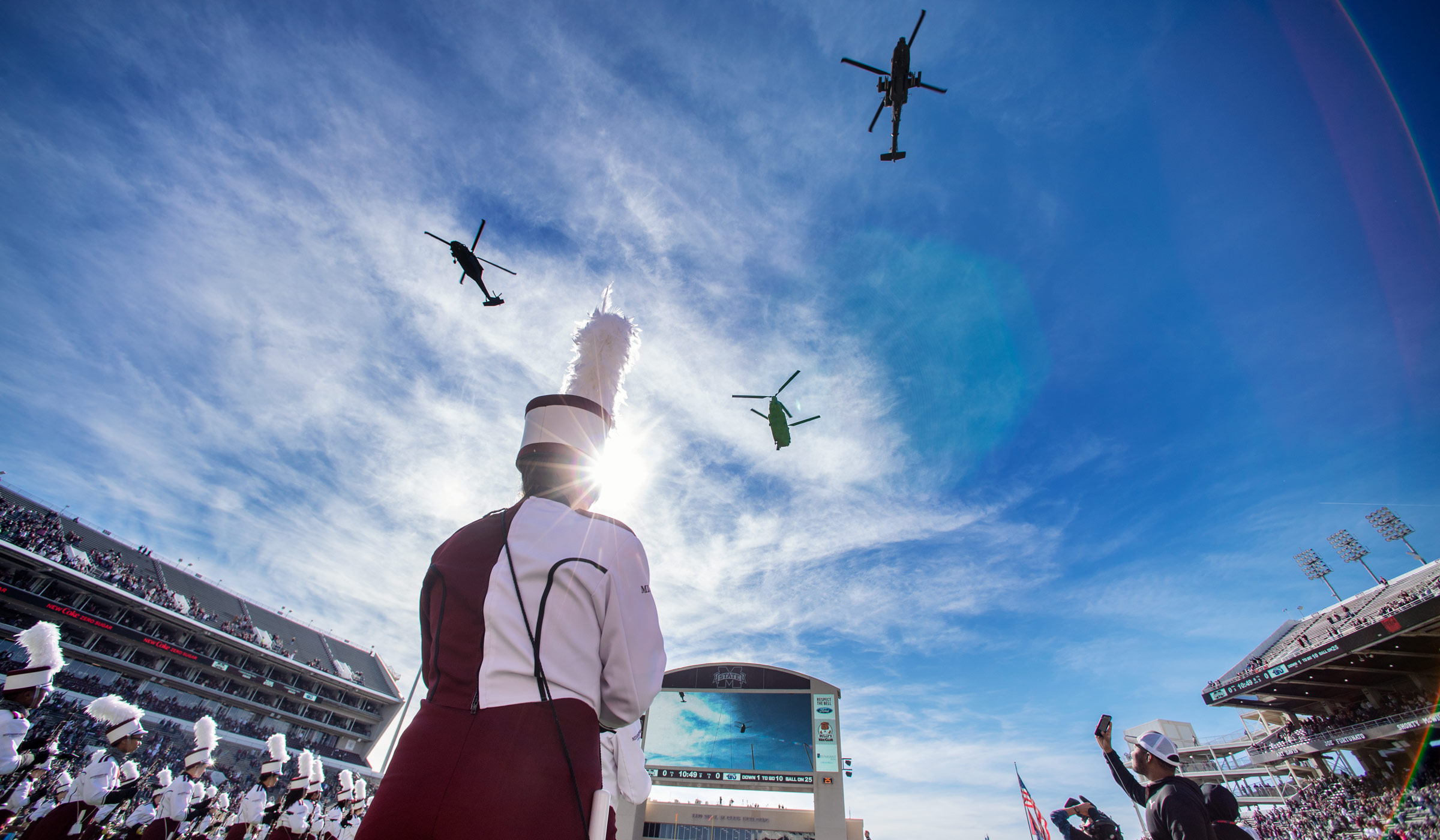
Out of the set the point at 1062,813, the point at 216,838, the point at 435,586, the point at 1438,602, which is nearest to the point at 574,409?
the point at 435,586

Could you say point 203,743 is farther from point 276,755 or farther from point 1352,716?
point 1352,716

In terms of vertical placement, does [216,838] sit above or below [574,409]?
below

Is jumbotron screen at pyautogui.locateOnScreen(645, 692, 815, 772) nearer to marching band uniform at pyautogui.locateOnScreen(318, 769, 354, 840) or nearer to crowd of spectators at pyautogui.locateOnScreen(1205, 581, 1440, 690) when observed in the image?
marching band uniform at pyautogui.locateOnScreen(318, 769, 354, 840)

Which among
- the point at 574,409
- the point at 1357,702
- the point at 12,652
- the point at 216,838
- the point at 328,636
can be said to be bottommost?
the point at 216,838

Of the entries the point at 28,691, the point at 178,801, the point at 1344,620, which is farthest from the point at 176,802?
the point at 1344,620

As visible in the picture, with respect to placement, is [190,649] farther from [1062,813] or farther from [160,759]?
[1062,813]

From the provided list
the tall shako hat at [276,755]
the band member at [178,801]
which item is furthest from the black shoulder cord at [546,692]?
the tall shako hat at [276,755]
